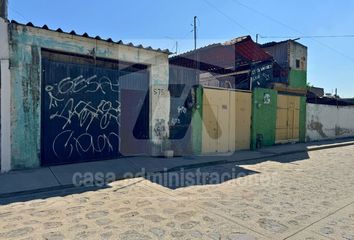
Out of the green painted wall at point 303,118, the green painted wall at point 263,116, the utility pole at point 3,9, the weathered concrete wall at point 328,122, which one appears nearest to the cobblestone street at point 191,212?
the utility pole at point 3,9

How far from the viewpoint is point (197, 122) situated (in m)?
11.7

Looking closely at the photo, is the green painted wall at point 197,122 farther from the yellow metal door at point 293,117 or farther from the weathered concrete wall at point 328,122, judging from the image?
the weathered concrete wall at point 328,122

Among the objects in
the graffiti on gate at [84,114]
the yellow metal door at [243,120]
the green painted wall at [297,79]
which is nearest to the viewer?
the graffiti on gate at [84,114]

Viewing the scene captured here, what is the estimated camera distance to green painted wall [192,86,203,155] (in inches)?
458

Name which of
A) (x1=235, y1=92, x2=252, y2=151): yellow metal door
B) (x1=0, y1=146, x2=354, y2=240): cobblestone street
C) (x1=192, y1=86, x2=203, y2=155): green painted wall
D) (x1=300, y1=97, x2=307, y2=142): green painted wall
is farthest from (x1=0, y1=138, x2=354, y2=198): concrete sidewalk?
(x1=300, y1=97, x2=307, y2=142): green painted wall

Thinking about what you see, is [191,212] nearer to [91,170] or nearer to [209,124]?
[91,170]

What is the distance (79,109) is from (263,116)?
9.38 meters

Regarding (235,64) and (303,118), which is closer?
(235,64)

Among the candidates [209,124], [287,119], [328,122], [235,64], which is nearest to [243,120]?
[209,124]

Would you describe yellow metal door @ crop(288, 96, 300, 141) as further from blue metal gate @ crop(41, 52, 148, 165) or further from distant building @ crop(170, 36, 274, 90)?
blue metal gate @ crop(41, 52, 148, 165)

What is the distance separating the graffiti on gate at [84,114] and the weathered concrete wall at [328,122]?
546 inches

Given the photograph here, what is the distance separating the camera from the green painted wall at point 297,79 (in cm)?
1809

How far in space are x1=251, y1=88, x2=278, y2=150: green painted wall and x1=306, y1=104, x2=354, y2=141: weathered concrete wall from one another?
4.70m

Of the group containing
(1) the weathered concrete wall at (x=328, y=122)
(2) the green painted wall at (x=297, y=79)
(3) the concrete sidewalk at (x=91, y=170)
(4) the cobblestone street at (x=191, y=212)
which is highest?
(2) the green painted wall at (x=297, y=79)
